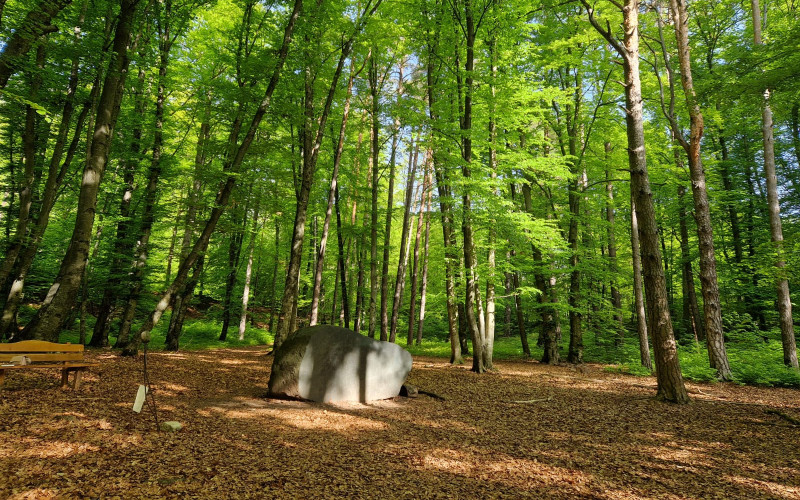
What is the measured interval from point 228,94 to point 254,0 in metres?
2.78

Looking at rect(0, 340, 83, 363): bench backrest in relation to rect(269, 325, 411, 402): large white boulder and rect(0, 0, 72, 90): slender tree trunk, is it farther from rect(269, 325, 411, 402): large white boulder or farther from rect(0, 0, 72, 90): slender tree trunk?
rect(0, 0, 72, 90): slender tree trunk

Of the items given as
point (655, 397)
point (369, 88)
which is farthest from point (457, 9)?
point (655, 397)

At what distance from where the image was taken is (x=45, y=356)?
207 inches

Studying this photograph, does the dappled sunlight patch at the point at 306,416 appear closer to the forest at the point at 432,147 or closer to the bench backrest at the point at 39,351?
the forest at the point at 432,147

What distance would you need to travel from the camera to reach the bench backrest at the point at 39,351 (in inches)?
196

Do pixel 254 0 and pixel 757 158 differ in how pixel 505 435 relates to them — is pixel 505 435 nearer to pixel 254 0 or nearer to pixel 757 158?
pixel 254 0

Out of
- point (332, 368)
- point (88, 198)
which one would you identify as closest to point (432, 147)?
point (332, 368)

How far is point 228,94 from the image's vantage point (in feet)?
31.0

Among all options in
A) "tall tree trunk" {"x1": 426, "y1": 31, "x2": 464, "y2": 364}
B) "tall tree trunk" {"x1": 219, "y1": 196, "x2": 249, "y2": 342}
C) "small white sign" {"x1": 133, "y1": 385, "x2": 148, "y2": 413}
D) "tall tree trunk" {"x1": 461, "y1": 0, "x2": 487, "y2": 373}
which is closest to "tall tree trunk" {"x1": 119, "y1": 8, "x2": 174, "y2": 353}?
"tall tree trunk" {"x1": 219, "y1": 196, "x2": 249, "y2": 342}

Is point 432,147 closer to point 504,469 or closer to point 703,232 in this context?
point 703,232

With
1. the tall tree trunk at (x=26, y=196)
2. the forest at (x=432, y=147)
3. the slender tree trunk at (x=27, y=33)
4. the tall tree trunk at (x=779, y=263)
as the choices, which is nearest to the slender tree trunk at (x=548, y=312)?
the forest at (x=432, y=147)

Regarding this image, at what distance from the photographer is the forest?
7.14 meters

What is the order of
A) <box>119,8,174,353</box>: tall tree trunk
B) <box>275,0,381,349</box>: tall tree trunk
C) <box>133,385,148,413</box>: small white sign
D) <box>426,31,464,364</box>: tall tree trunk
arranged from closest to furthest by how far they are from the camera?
<box>133,385,148,413</box>: small white sign < <box>119,8,174,353</box>: tall tree trunk < <box>275,0,381,349</box>: tall tree trunk < <box>426,31,464,364</box>: tall tree trunk

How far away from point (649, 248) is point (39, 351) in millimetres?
10020
